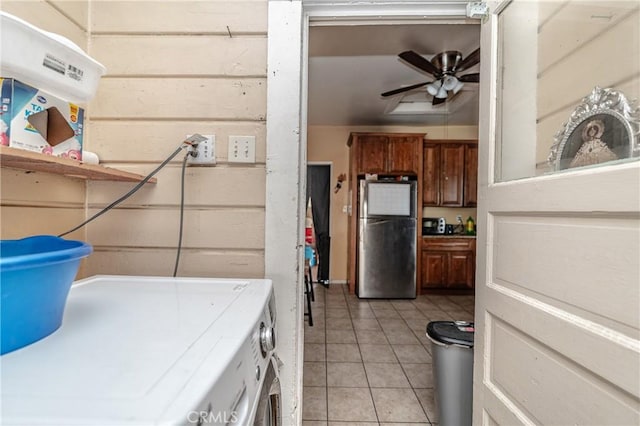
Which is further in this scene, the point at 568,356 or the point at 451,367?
the point at 451,367

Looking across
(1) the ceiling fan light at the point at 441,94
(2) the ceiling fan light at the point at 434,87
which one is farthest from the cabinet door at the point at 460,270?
(2) the ceiling fan light at the point at 434,87

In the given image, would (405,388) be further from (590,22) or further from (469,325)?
(590,22)

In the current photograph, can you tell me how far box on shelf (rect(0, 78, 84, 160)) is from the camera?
0.72m

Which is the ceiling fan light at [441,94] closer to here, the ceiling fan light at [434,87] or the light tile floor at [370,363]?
the ceiling fan light at [434,87]

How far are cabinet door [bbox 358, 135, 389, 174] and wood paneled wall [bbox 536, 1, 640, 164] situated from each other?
3051mm

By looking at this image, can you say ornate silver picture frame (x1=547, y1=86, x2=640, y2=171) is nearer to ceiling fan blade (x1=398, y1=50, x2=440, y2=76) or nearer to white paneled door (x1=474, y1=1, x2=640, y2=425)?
white paneled door (x1=474, y1=1, x2=640, y2=425)

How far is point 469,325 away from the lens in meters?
1.55

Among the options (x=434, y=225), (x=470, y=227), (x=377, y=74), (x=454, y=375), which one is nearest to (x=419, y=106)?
(x=377, y=74)

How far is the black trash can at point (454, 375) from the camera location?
136 cm

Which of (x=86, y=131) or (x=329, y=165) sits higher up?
(x=329, y=165)

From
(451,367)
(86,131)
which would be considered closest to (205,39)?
(86,131)

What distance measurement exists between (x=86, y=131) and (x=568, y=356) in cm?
184

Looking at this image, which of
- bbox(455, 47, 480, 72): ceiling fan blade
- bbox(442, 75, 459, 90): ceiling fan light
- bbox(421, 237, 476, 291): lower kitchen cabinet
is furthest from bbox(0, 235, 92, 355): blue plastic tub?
bbox(421, 237, 476, 291): lower kitchen cabinet

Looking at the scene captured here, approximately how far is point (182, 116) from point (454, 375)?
1.70 m
